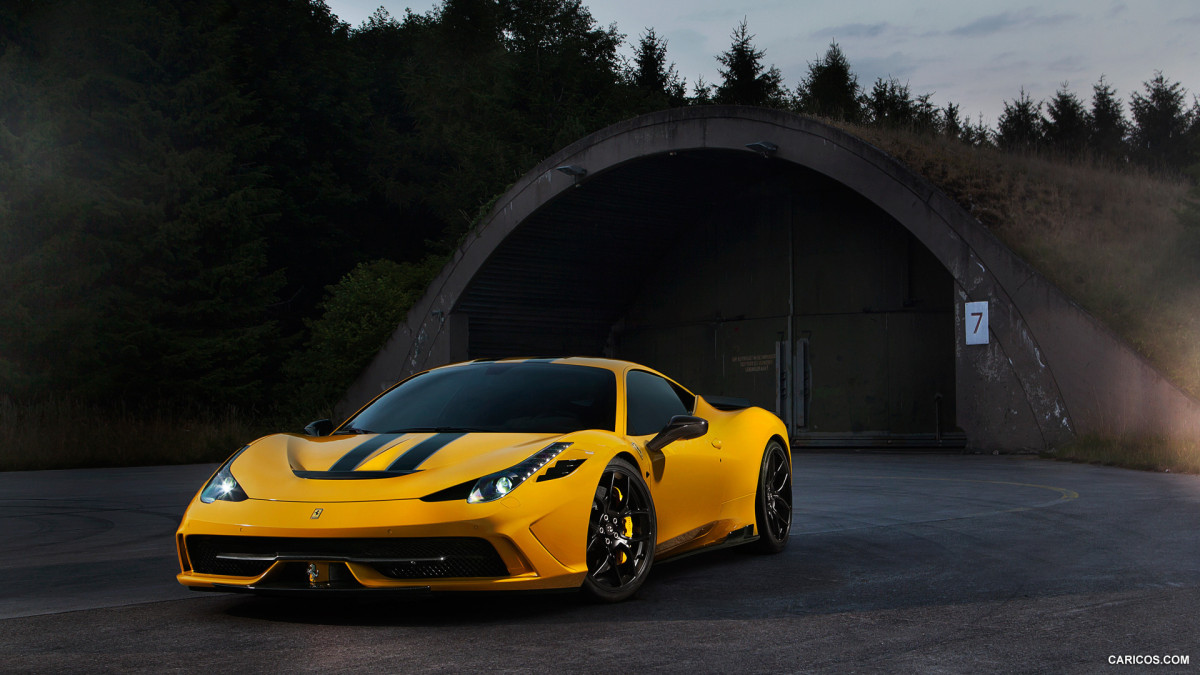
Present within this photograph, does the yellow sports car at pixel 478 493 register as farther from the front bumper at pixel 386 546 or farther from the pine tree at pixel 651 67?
the pine tree at pixel 651 67

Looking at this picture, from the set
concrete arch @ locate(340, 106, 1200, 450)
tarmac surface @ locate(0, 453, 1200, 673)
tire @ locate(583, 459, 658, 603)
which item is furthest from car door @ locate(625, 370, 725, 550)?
concrete arch @ locate(340, 106, 1200, 450)

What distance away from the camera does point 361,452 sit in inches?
226

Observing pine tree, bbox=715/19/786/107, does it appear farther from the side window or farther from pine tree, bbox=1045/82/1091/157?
the side window

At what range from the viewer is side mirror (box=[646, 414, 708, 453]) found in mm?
6402

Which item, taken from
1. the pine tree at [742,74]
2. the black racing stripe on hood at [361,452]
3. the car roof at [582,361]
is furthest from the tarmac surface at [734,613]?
the pine tree at [742,74]

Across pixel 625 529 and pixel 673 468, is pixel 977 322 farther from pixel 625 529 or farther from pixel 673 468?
pixel 625 529

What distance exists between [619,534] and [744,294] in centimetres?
2422

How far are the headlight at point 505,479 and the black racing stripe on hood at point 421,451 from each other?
384 mm

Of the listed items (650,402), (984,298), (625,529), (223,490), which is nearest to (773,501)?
(650,402)

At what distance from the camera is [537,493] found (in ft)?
17.6

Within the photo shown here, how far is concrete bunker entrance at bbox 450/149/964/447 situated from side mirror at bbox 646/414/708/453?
20.0 metres

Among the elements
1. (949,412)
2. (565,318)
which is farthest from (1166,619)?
(565,318)

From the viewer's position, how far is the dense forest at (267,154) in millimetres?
33812

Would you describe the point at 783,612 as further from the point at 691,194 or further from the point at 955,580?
the point at 691,194
